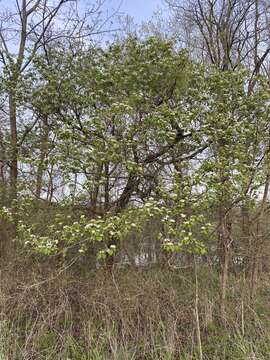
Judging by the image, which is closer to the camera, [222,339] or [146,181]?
[222,339]

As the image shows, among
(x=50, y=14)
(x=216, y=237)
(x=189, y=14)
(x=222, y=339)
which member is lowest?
(x=222, y=339)

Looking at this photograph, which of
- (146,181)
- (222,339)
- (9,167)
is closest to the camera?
(222,339)

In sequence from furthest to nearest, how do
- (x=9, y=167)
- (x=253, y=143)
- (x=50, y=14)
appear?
(x=50, y=14)
(x=9, y=167)
(x=253, y=143)

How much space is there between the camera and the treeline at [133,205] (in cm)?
379

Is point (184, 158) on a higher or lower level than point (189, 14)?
lower

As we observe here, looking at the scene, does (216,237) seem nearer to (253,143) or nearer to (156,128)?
(253,143)

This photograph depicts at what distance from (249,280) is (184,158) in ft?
7.79

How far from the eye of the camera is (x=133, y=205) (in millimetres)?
4773

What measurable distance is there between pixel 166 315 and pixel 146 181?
2089mm

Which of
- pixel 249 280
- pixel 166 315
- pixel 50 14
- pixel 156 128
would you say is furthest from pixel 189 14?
pixel 166 315

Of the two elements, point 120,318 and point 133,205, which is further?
point 133,205

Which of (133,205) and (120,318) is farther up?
(133,205)

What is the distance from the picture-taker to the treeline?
3.79 m

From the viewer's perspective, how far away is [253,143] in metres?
4.63
